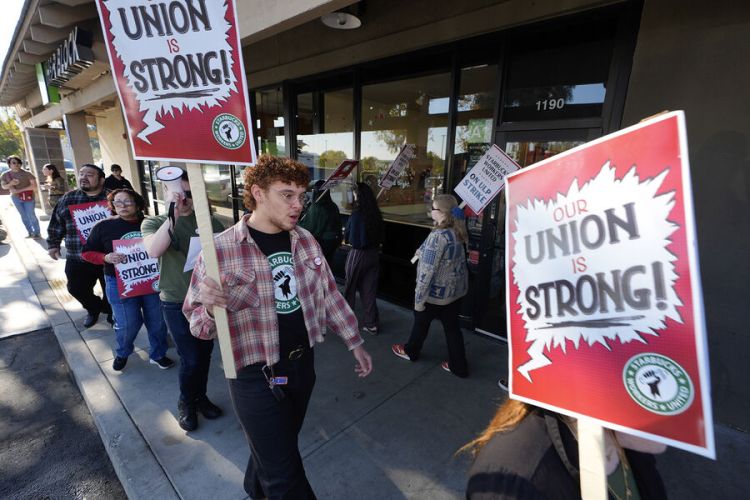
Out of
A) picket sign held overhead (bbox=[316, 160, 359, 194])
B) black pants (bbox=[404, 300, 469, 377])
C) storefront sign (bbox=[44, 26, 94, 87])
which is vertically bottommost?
black pants (bbox=[404, 300, 469, 377])

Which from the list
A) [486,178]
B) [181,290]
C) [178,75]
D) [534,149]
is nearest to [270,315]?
[178,75]

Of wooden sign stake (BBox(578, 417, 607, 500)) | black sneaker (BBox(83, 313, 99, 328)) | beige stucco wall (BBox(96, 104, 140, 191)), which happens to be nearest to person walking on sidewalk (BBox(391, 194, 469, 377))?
wooden sign stake (BBox(578, 417, 607, 500))

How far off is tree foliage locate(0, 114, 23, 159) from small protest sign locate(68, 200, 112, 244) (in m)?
35.3

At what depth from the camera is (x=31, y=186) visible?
344 inches

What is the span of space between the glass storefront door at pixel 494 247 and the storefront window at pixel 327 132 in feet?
8.32

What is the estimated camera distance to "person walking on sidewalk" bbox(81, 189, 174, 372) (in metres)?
3.35

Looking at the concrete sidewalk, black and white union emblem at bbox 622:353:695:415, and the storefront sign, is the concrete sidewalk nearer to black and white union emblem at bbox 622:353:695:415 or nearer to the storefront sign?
black and white union emblem at bbox 622:353:695:415

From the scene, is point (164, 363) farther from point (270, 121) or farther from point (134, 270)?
point (270, 121)

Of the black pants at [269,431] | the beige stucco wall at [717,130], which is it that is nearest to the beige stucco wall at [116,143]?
the black pants at [269,431]

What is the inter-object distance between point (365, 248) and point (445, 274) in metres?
1.23

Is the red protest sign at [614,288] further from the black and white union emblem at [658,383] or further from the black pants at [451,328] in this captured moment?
the black pants at [451,328]

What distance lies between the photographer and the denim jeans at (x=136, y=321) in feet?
11.4

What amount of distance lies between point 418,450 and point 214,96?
2571 millimetres

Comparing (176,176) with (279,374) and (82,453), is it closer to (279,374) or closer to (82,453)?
(279,374)
